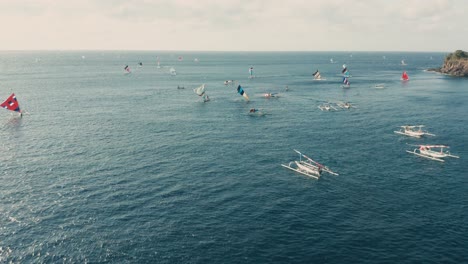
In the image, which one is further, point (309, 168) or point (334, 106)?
point (334, 106)

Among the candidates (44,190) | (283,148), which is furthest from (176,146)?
(44,190)

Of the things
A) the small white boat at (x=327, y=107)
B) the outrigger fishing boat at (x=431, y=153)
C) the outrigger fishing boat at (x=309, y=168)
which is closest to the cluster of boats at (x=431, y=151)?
the outrigger fishing boat at (x=431, y=153)

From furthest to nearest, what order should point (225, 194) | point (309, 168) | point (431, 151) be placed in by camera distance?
point (431, 151) → point (309, 168) → point (225, 194)

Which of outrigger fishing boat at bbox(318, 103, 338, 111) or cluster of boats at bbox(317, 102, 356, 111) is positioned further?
cluster of boats at bbox(317, 102, 356, 111)

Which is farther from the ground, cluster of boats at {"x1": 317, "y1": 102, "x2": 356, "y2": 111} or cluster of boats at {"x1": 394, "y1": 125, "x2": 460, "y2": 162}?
cluster of boats at {"x1": 317, "y1": 102, "x2": 356, "y2": 111}

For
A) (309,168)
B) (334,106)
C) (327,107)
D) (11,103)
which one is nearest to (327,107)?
(327,107)

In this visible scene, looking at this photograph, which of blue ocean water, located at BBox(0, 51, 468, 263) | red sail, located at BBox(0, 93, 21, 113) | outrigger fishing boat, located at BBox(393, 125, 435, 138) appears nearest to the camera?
blue ocean water, located at BBox(0, 51, 468, 263)

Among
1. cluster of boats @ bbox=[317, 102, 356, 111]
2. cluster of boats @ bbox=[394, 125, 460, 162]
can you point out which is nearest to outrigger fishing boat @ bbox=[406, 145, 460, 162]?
cluster of boats @ bbox=[394, 125, 460, 162]

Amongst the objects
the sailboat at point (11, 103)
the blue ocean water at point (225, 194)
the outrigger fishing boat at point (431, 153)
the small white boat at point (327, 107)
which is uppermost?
the sailboat at point (11, 103)

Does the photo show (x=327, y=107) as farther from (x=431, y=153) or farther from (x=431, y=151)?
(x=431, y=153)

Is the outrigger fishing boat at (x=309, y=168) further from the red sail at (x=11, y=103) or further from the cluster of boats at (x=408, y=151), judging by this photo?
the red sail at (x=11, y=103)

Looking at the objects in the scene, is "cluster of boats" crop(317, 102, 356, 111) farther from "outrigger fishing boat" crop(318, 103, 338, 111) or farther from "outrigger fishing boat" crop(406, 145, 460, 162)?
"outrigger fishing boat" crop(406, 145, 460, 162)

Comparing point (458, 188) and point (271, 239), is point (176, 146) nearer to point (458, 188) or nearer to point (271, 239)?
point (271, 239)
